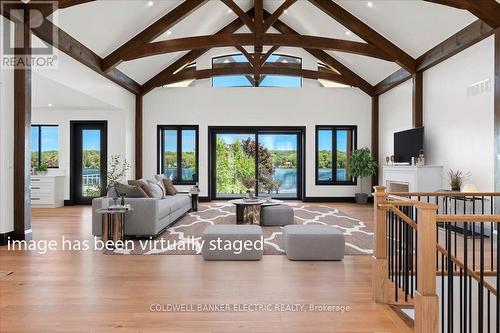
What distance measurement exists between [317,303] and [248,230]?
1577 mm

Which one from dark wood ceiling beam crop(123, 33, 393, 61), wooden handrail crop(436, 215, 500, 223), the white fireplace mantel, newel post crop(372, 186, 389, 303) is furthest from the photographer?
dark wood ceiling beam crop(123, 33, 393, 61)

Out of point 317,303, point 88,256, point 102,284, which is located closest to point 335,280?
point 317,303

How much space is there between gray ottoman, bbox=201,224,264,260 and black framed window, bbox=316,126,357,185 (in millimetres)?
6410

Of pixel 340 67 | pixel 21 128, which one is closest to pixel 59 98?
pixel 21 128

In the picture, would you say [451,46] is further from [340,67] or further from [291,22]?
[291,22]

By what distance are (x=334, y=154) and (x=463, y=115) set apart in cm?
438

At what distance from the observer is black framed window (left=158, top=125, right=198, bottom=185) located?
33.4ft

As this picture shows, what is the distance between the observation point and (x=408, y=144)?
7.69 meters

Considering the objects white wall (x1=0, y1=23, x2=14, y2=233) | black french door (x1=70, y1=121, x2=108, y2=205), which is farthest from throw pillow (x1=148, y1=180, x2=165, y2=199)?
black french door (x1=70, y1=121, x2=108, y2=205)

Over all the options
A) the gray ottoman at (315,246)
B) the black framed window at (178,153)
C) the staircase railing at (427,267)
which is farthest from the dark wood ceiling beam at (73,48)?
the staircase railing at (427,267)

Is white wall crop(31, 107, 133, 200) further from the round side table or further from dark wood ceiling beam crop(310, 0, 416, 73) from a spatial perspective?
dark wood ceiling beam crop(310, 0, 416, 73)

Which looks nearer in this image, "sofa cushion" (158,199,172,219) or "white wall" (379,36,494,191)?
"sofa cushion" (158,199,172,219)

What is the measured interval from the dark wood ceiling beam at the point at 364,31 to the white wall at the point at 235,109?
2670mm

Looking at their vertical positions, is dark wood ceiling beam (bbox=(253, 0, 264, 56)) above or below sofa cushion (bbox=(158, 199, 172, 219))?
above
